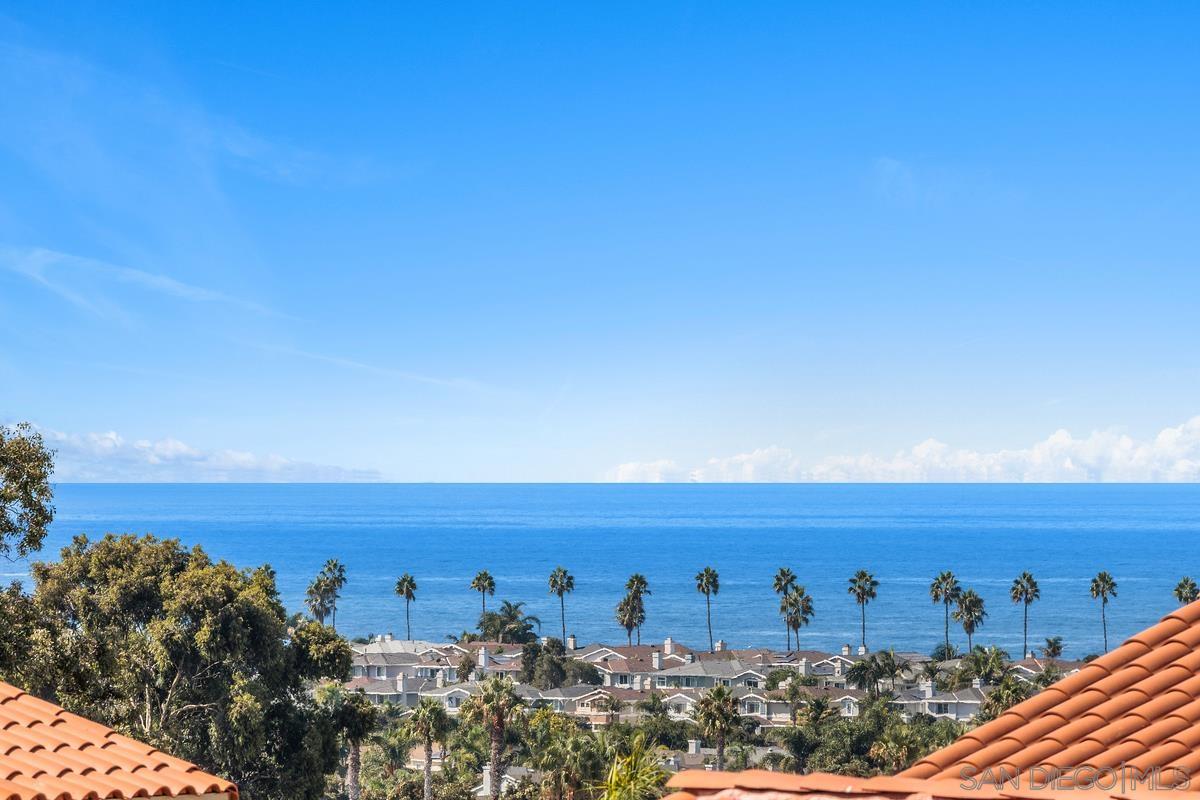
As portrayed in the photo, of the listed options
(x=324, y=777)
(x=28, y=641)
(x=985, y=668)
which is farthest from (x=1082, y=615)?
(x=28, y=641)

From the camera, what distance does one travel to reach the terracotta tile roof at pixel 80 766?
264 inches

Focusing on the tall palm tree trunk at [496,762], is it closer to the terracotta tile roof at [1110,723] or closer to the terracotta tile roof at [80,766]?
the terracotta tile roof at [80,766]

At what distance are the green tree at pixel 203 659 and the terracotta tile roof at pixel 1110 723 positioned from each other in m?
27.9

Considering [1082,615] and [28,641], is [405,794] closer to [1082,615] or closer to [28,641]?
[28,641]

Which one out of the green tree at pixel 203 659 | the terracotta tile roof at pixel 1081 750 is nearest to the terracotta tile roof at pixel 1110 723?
the terracotta tile roof at pixel 1081 750

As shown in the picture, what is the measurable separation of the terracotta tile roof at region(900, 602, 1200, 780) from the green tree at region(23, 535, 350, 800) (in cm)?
2793

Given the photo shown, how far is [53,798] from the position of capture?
6562 mm

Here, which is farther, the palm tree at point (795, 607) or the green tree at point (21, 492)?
the palm tree at point (795, 607)

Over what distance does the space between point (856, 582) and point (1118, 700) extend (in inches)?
3973

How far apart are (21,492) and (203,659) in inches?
688

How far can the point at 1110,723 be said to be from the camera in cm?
540

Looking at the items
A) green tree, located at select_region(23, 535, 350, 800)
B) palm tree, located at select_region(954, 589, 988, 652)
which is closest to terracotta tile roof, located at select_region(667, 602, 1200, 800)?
green tree, located at select_region(23, 535, 350, 800)

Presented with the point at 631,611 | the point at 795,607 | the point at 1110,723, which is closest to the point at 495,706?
the point at 1110,723

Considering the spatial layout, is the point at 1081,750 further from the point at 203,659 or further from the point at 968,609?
the point at 968,609
